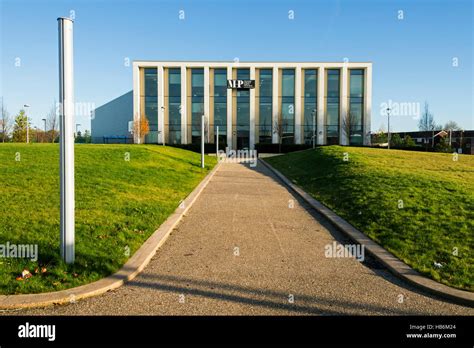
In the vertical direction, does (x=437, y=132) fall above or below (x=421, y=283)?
above

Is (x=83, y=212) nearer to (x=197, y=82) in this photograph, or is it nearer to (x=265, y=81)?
(x=197, y=82)

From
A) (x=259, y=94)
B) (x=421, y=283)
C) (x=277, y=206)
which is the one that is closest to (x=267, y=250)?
(x=421, y=283)

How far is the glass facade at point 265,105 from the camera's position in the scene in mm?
54438

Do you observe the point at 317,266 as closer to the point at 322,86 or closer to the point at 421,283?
the point at 421,283

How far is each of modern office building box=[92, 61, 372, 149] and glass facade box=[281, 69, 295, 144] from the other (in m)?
0.14

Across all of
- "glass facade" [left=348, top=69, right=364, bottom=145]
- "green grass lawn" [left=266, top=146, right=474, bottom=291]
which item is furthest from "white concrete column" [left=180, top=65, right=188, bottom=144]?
"green grass lawn" [left=266, top=146, right=474, bottom=291]

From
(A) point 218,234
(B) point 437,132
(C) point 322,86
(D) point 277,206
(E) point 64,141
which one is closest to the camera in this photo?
(E) point 64,141

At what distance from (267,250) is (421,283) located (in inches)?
96.4

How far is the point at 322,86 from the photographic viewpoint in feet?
Answer: 178

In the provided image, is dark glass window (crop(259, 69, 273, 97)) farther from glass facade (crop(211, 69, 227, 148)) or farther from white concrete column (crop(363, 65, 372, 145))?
white concrete column (crop(363, 65, 372, 145))

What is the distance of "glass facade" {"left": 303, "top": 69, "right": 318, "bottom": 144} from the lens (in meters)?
53.9

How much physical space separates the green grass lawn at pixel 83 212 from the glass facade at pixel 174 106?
3748 centimetres

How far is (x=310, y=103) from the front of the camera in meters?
54.6
